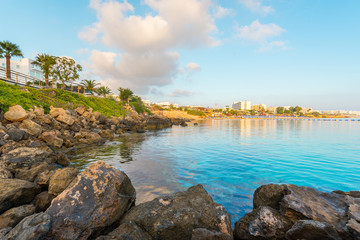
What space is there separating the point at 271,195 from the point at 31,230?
5939mm

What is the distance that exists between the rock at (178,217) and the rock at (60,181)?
2.38 m

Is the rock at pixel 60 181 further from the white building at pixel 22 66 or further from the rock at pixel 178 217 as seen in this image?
the white building at pixel 22 66

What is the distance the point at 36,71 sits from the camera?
7062 cm

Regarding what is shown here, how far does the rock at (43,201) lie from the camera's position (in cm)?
523

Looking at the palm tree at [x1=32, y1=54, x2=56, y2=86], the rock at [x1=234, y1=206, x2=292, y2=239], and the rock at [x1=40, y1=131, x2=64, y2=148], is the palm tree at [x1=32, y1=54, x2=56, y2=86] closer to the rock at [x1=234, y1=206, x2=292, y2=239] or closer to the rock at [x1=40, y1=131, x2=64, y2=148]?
the rock at [x1=40, y1=131, x2=64, y2=148]

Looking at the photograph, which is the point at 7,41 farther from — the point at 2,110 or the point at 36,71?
the point at 36,71

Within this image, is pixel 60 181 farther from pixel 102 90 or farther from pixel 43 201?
pixel 102 90

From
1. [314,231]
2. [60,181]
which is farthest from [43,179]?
[314,231]

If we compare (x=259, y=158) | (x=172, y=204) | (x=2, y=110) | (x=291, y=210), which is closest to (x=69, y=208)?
(x=172, y=204)

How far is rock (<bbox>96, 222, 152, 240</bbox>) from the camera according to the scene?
144 inches

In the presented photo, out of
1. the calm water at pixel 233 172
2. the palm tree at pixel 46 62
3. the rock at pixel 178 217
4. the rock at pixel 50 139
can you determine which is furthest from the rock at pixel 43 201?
the palm tree at pixel 46 62

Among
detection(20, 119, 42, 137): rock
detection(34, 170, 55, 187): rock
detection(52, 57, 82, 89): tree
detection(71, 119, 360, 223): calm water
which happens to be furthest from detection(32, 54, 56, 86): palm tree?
detection(34, 170, 55, 187): rock

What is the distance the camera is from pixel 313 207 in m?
4.28

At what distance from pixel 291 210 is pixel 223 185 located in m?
4.84
